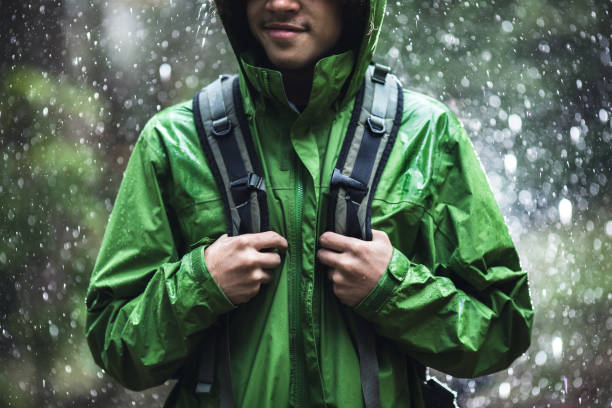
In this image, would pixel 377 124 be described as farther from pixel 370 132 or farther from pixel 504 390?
pixel 504 390

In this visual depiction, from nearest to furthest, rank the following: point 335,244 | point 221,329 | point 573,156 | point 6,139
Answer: point 335,244
point 221,329
point 573,156
point 6,139

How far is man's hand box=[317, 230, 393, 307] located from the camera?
1670 mm

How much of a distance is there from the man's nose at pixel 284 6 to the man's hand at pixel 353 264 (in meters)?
0.59

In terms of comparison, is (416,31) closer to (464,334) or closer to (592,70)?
(592,70)

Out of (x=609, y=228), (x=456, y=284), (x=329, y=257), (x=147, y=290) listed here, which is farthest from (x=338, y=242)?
(x=609, y=228)

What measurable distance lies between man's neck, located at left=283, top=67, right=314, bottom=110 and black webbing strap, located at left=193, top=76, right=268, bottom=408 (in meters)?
0.15

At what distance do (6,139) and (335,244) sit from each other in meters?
2.74

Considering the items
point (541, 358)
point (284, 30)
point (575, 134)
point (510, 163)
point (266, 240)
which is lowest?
point (541, 358)

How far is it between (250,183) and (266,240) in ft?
0.49

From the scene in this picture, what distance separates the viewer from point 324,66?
1.76 m

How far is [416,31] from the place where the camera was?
11.4 feet

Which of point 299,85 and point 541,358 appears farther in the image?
point 541,358

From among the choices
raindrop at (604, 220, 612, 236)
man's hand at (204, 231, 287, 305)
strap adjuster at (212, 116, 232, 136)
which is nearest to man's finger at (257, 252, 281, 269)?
man's hand at (204, 231, 287, 305)

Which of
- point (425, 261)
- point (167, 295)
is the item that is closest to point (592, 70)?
point (425, 261)
